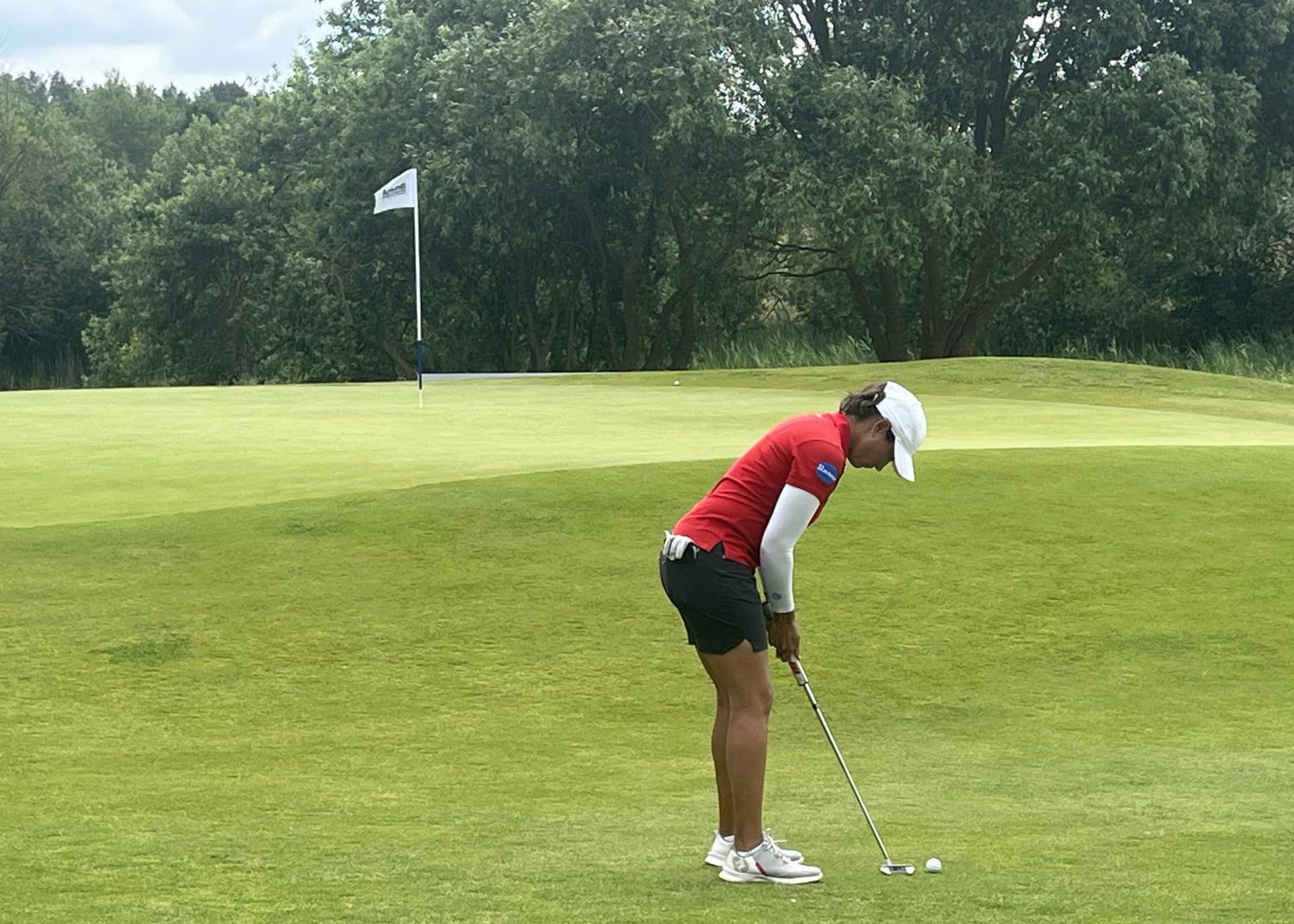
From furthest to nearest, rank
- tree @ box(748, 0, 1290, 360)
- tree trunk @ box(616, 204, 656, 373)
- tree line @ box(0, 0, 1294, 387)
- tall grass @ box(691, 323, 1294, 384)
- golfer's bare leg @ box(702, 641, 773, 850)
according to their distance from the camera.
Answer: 1. tree trunk @ box(616, 204, 656, 373)
2. tall grass @ box(691, 323, 1294, 384)
3. tree line @ box(0, 0, 1294, 387)
4. tree @ box(748, 0, 1290, 360)
5. golfer's bare leg @ box(702, 641, 773, 850)

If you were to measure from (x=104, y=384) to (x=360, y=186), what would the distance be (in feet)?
44.8

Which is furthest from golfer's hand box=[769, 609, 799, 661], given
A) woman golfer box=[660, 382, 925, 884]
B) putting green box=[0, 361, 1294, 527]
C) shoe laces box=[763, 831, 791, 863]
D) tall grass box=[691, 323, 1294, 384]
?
tall grass box=[691, 323, 1294, 384]

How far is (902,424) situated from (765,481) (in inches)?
18.9

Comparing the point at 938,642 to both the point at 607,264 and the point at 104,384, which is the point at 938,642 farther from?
the point at 104,384

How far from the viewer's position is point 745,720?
605 centimetres

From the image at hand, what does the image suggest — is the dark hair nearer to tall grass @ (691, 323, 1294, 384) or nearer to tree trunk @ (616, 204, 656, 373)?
tall grass @ (691, 323, 1294, 384)

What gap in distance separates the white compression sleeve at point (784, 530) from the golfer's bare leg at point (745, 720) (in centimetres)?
28

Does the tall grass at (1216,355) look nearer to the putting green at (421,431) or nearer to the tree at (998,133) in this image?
the tree at (998,133)

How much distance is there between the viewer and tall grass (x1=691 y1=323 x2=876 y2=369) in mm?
46969

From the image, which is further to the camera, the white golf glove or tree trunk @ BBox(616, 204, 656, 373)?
tree trunk @ BBox(616, 204, 656, 373)

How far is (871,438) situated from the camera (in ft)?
19.4

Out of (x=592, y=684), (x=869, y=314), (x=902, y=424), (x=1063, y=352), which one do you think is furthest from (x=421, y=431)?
(x=1063, y=352)

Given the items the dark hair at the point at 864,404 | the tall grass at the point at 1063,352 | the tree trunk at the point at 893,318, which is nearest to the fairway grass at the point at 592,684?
the dark hair at the point at 864,404

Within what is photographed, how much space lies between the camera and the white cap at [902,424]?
5.89 m
